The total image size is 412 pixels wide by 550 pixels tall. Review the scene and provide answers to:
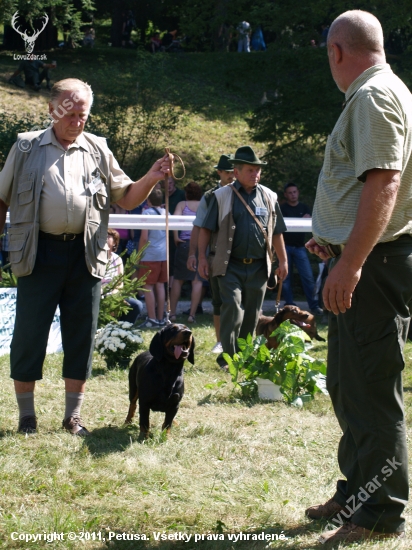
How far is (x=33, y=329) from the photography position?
4.75 m

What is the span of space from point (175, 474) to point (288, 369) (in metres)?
2.04

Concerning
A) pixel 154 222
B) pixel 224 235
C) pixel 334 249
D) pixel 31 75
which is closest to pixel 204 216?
pixel 224 235

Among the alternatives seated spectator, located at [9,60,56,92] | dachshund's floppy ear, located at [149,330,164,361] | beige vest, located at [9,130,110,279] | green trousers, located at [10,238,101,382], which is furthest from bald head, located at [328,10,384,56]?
seated spectator, located at [9,60,56,92]

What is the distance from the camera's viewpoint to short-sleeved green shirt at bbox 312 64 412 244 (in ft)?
9.54

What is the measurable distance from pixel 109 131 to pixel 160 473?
1336 cm

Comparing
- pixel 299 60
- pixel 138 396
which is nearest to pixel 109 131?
pixel 299 60

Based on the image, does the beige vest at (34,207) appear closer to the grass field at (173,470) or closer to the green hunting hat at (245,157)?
the grass field at (173,470)

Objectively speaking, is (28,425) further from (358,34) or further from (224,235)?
(358,34)

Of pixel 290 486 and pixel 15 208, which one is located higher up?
pixel 15 208

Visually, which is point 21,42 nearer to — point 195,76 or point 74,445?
point 195,76

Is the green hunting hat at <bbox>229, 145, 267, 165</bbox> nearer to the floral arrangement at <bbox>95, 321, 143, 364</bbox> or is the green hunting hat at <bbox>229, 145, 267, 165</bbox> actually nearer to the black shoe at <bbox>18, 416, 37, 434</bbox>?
the floral arrangement at <bbox>95, 321, 143, 364</bbox>

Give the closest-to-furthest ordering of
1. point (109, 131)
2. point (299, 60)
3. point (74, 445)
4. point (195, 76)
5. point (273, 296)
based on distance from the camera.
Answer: point (74, 445), point (273, 296), point (299, 60), point (109, 131), point (195, 76)

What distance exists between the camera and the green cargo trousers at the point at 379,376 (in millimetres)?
3100

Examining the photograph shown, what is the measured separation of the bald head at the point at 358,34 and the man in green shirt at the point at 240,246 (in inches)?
156
